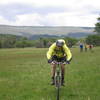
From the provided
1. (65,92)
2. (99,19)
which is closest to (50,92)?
(65,92)

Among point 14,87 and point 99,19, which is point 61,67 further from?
point 99,19

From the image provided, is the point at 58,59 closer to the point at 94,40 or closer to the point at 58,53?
the point at 58,53

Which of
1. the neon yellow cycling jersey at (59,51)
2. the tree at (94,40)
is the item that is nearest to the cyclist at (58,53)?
the neon yellow cycling jersey at (59,51)

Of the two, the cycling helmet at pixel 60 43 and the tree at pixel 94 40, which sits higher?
the cycling helmet at pixel 60 43

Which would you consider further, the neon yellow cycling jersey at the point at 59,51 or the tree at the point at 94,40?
the tree at the point at 94,40

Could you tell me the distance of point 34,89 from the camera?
12703 mm

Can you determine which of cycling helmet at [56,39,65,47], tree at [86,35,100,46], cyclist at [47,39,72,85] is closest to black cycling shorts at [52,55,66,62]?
cyclist at [47,39,72,85]

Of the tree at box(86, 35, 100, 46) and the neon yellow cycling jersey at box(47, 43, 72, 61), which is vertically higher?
the neon yellow cycling jersey at box(47, 43, 72, 61)

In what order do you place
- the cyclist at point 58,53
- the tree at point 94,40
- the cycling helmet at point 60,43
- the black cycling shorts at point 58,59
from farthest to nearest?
the tree at point 94,40 → the black cycling shorts at point 58,59 → the cyclist at point 58,53 → the cycling helmet at point 60,43

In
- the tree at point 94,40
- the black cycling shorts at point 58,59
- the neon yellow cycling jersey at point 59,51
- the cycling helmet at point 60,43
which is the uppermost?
the cycling helmet at point 60,43

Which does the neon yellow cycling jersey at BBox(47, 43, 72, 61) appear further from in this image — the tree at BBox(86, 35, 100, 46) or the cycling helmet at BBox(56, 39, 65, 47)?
the tree at BBox(86, 35, 100, 46)

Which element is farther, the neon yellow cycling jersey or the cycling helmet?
the neon yellow cycling jersey

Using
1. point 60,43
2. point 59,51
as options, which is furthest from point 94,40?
point 60,43

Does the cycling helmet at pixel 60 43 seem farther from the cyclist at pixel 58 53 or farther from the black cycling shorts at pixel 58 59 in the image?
the black cycling shorts at pixel 58 59
